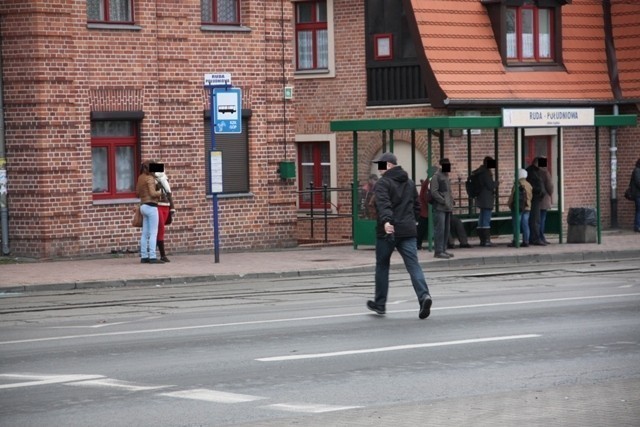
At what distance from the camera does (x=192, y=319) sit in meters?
17.0

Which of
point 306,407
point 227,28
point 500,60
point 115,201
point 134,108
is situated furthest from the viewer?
point 500,60

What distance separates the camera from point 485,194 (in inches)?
1139

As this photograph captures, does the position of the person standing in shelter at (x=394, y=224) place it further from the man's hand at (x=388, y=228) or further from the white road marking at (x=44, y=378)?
the white road marking at (x=44, y=378)

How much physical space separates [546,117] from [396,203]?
12.1 m

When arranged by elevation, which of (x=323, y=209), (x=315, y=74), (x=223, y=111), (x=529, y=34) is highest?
(x=529, y=34)

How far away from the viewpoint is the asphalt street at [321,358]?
1057cm

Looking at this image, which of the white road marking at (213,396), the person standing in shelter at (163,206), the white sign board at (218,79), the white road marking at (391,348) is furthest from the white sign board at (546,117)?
the white road marking at (213,396)

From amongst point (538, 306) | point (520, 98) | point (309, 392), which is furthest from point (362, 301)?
point (520, 98)

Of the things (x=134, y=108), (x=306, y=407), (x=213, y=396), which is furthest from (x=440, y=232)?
(x=306, y=407)

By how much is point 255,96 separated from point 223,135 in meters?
1.01

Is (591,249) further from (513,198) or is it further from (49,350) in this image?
(49,350)

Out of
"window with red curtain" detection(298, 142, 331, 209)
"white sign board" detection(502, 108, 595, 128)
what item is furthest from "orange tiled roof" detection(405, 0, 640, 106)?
"window with red curtain" detection(298, 142, 331, 209)

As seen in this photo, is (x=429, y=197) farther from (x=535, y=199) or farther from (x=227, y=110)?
(x=227, y=110)

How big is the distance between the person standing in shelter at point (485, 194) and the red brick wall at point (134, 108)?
3.90 meters
